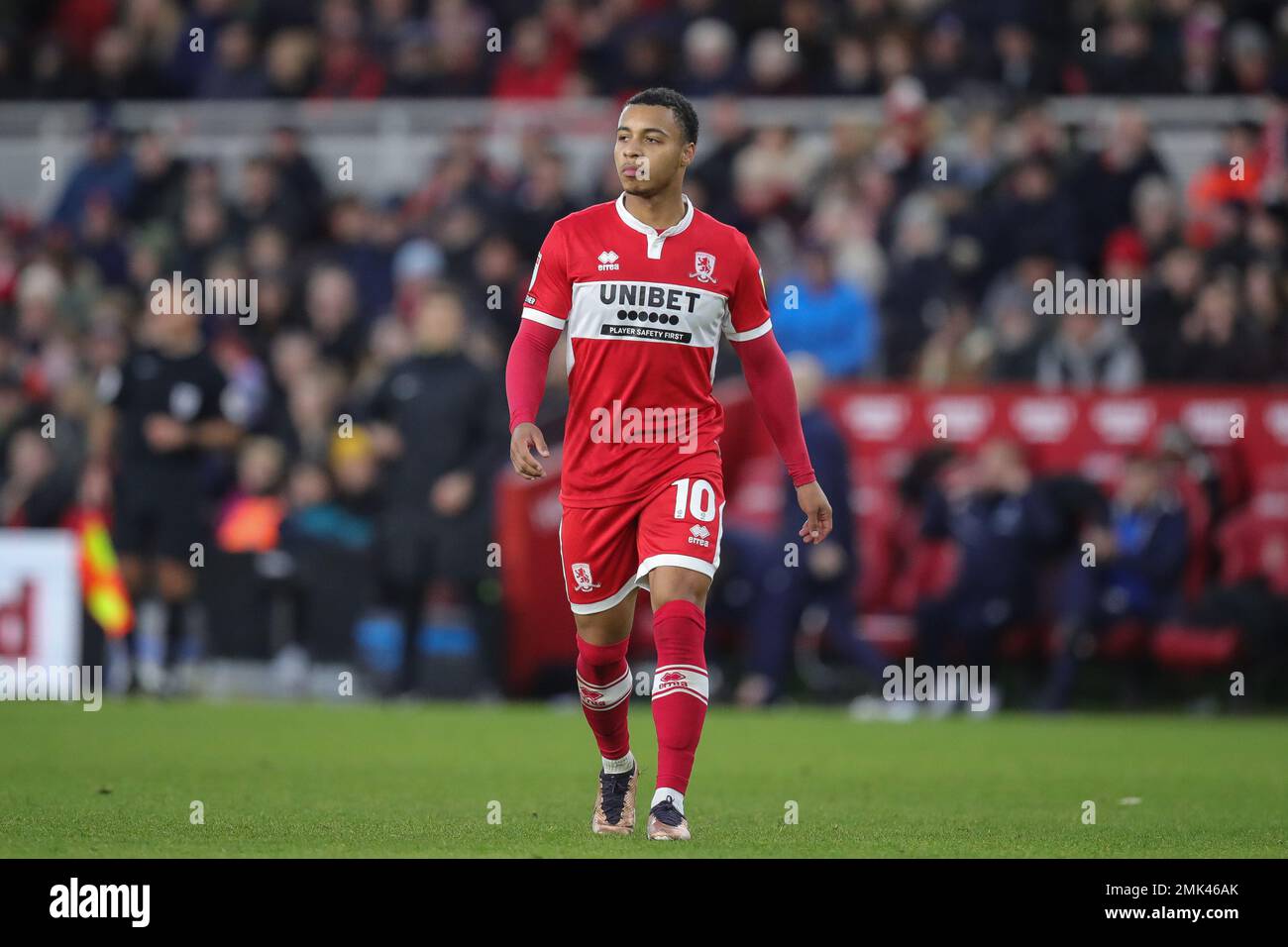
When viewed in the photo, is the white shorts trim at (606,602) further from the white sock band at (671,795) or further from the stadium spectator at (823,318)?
the stadium spectator at (823,318)

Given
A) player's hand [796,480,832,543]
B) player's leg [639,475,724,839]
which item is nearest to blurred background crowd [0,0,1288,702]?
player's hand [796,480,832,543]

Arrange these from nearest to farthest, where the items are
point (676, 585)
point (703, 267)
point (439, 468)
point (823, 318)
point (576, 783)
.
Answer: point (676, 585) → point (703, 267) → point (576, 783) → point (439, 468) → point (823, 318)

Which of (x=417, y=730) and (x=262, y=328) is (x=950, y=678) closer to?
(x=417, y=730)

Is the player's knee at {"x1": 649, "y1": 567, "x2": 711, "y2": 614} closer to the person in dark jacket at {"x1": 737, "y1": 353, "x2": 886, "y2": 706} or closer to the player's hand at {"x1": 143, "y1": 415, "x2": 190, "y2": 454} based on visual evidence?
the person in dark jacket at {"x1": 737, "y1": 353, "x2": 886, "y2": 706}

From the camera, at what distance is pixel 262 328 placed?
18984 mm

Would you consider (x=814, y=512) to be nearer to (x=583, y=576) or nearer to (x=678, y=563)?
(x=678, y=563)

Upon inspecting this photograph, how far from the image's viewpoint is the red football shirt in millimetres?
8070

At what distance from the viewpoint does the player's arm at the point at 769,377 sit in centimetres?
827

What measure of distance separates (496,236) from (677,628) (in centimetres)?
1071

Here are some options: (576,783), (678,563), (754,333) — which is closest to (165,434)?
(576,783)

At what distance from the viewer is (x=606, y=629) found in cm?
829

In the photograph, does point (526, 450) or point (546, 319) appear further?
point (546, 319)

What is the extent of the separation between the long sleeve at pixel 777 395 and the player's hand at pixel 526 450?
0.96 m

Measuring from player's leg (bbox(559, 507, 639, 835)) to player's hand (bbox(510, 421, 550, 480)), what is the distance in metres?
0.39
